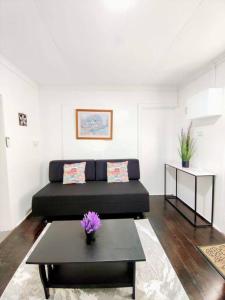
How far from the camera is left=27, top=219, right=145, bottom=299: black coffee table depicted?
1.33 metres

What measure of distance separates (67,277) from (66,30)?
2.27 m

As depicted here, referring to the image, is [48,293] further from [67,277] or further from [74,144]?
[74,144]

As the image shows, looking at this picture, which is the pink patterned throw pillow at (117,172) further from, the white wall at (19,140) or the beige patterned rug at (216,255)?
the beige patterned rug at (216,255)

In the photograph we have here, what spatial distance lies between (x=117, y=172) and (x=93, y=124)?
3.73 feet

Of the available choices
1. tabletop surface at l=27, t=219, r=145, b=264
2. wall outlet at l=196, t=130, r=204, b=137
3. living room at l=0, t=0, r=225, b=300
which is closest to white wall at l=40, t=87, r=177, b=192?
living room at l=0, t=0, r=225, b=300

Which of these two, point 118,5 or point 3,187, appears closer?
point 118,5

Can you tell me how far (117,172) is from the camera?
3309 mm

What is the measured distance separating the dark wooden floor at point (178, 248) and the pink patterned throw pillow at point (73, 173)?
0.82m

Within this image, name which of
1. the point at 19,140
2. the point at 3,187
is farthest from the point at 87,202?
the point at 19,140

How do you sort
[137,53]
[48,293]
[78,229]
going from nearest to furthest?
1. [48,293]
2. [78,229]
3. [137,53]

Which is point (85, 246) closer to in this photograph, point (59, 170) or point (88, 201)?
point (88, 201)

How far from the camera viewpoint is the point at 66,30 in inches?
66.2

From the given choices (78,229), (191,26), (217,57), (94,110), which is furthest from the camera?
(94,110)

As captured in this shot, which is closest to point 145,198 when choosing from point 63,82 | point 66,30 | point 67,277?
point 67,277
